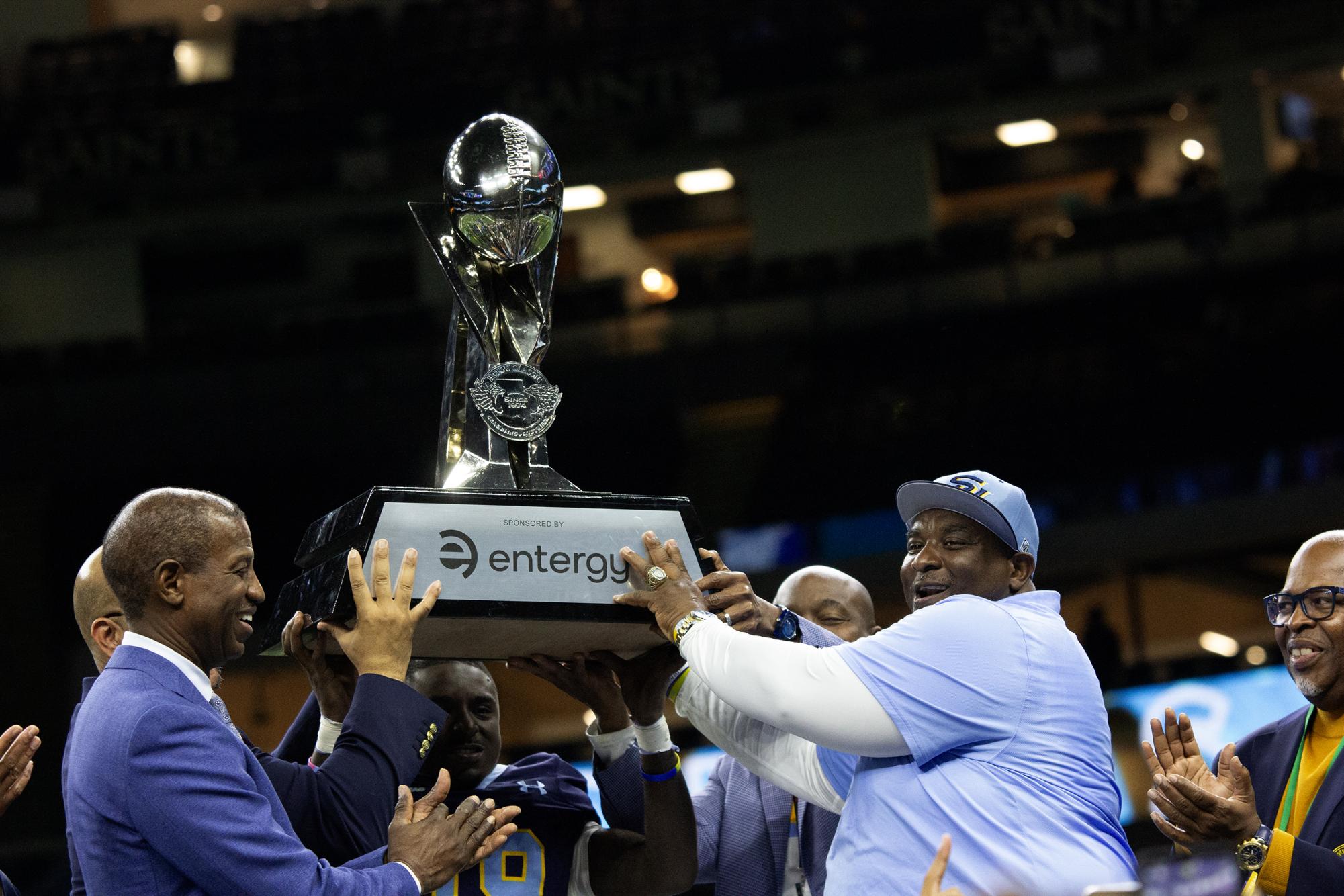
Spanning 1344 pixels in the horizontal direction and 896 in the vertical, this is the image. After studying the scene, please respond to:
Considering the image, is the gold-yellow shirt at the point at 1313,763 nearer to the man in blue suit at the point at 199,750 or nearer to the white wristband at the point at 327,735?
the man in blue suit at the point at 199,750

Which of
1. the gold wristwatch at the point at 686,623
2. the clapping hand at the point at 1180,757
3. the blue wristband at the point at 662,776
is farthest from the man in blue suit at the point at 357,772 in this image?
the clapping hand at the point at 1180,757

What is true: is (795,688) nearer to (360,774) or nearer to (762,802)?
(360,774)

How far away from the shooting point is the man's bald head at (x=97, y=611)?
7.79ft

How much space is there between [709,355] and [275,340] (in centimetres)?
332

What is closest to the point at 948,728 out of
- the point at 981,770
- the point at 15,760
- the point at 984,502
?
the point at 981,770

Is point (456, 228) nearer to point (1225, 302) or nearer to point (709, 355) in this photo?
point (709, 355)

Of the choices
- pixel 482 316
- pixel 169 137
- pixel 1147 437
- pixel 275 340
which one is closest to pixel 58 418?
pixel 275 340

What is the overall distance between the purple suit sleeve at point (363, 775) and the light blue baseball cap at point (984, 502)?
79cm

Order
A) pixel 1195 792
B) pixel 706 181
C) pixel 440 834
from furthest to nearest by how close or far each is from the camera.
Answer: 1. pixel 706 181
2. pixel 1195 792
3. pixel 440 834

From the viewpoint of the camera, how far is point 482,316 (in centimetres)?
240

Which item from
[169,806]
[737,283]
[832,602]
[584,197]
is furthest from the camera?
[584,197]

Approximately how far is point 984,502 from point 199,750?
3.83 ft

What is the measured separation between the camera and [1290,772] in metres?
2.60

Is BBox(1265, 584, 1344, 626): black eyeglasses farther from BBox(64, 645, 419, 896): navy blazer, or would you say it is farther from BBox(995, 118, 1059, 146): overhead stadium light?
BBox(995, 118, 1059, 146): overhead stadium light
